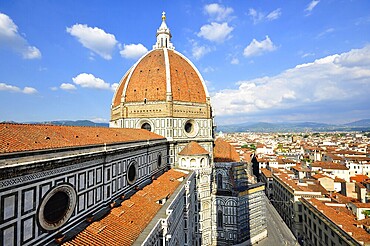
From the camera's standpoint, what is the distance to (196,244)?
970 inches

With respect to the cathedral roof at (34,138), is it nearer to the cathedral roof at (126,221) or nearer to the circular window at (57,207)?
the circular window at (57,207)

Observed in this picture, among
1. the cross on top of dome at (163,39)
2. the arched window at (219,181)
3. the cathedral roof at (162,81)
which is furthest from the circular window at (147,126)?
the cross on top of dome at (163,39)

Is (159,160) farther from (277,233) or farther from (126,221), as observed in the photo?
(277,233)

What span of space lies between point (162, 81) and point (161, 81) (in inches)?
4.7

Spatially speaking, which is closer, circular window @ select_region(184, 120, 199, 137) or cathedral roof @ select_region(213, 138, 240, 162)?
circular window @ select_region(184, 120, 199, 137)

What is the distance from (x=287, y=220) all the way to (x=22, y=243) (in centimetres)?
3483

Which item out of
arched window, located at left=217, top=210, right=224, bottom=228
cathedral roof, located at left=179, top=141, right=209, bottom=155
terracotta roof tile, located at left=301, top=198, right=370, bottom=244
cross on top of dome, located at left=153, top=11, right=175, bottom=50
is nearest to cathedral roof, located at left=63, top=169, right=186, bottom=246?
cathedral roof, located at left=179, top=141, right=209, bottom=155

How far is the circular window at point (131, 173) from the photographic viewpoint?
1491 cm

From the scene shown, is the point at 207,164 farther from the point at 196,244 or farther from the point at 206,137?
the point at 196,244

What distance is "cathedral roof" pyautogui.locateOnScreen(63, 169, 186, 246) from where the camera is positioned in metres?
8.86

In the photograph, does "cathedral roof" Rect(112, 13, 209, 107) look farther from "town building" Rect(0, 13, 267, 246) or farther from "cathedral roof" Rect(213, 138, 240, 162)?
"cathedral roof" Rect(213, 138, 240, 162)

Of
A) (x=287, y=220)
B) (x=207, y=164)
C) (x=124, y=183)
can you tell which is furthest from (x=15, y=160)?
(x=287, y=220)

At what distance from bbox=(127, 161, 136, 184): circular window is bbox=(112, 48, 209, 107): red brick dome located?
11.7 meters

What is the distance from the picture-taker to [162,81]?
89.2ft
